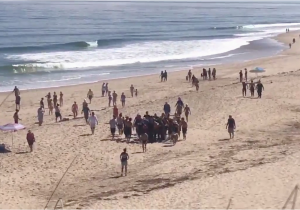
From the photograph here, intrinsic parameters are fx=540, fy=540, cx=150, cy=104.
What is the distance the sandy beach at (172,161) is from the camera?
13.9m

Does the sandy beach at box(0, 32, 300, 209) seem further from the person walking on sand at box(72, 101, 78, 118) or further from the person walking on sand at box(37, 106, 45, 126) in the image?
the person walking on sand at box(72, 101, 78, 118)

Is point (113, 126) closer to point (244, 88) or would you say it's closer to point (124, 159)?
point (124, 159)

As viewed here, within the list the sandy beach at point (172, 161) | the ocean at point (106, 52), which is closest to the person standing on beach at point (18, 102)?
the sandy beach at point (172, 161)

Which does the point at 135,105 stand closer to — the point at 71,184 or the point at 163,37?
the point at 71,184

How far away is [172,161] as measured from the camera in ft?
56.7

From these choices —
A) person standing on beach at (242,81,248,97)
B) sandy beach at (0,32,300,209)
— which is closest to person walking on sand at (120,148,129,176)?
sandy beach at (0,32,300,209)

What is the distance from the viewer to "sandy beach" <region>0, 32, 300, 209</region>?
13875 millimetres

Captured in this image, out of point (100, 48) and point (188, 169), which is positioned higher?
point (100, 48)

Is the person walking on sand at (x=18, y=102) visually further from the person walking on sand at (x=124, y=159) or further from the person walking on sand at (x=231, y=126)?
the person walking on sand at (x=124, y=159)

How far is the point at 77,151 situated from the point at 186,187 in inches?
227

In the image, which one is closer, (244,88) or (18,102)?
(244,88)

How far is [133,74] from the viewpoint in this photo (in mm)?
41812

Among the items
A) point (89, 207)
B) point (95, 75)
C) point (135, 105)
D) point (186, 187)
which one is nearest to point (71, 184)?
point (89, 207)

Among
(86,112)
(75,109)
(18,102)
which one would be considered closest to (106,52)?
(18,102)
